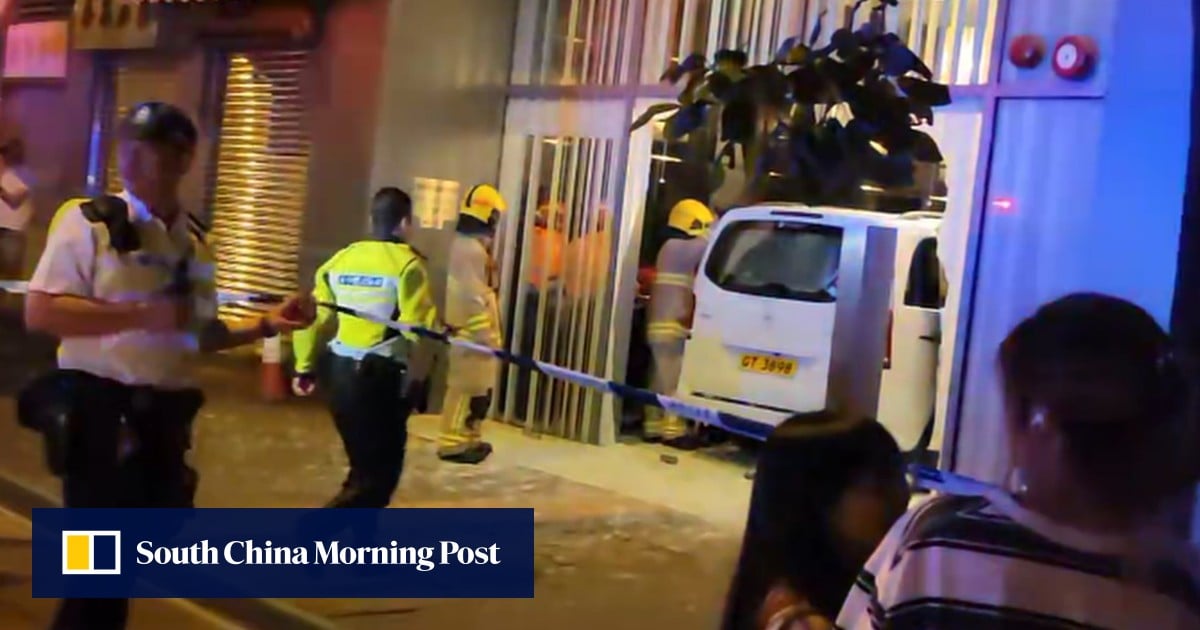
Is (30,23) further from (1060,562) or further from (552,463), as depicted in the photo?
A: (1060,562)

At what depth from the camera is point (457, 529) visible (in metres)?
6.44

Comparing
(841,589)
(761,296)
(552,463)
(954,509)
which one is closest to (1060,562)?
(954,509)

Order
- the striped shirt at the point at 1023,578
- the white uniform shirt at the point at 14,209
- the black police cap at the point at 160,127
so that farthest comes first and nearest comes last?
the white uniform shirt at the point at 14,209 → the black police cap at the point at 160,127 → the striped shirt at the point at 1023,578

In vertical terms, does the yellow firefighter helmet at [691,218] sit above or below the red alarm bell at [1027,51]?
below

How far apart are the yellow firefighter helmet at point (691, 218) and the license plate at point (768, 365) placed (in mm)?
921

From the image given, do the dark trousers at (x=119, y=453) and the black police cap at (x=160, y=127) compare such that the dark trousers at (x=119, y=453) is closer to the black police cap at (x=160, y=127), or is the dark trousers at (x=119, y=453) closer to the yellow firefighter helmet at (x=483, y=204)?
the black police cap at (x=160, y=127)

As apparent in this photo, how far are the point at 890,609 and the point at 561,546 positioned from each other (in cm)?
490

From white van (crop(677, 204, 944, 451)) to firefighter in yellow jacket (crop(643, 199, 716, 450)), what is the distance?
0.15 meters

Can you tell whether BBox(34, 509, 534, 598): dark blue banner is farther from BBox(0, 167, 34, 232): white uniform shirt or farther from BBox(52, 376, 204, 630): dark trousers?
BBox(0, 167, 34, 232): white uniform shirt

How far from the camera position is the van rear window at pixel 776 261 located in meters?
6.26

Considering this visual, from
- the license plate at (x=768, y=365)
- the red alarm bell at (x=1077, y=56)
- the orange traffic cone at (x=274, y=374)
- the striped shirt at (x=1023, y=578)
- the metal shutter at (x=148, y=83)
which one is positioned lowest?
the orange traffic cone at (x=274, y=374)

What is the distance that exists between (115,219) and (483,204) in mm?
4375

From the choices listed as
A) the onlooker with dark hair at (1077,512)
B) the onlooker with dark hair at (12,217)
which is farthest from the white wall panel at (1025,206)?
the onlooker with dark hair at (12,217)

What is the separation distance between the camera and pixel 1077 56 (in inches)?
237
